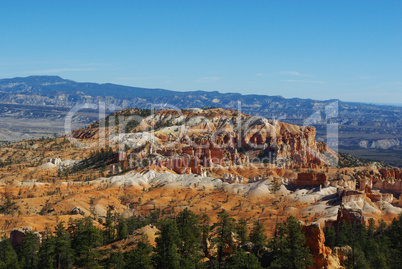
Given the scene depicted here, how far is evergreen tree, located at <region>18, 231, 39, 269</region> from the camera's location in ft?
180

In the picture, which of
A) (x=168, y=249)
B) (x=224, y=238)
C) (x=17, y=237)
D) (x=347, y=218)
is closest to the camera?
(x=168, y=249)

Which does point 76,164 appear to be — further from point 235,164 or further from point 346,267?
point 346,267

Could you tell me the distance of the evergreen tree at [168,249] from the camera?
5272 centimetres

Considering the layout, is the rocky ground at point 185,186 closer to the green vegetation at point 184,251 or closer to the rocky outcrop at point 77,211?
the rocky outcrop at point 77,211

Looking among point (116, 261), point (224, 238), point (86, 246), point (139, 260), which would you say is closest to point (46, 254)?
point (86, 246)

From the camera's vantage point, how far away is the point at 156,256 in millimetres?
53812

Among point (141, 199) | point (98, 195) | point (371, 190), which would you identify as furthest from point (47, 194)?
point (371, 190)

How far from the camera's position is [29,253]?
5609cm

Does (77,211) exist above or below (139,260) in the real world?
below

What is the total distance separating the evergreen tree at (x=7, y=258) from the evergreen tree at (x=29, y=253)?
1070 millimetres

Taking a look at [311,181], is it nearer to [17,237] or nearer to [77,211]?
[77,211]

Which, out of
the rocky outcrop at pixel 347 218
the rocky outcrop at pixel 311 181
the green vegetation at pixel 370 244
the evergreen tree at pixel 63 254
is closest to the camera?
the evergreen tree at pixel 63 254

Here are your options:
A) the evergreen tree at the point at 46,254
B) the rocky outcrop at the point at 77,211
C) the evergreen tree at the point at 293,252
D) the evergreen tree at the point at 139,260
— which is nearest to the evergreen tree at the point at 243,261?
the evergreen tree at the point at 293,252

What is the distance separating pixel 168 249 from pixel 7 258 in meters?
19.2
